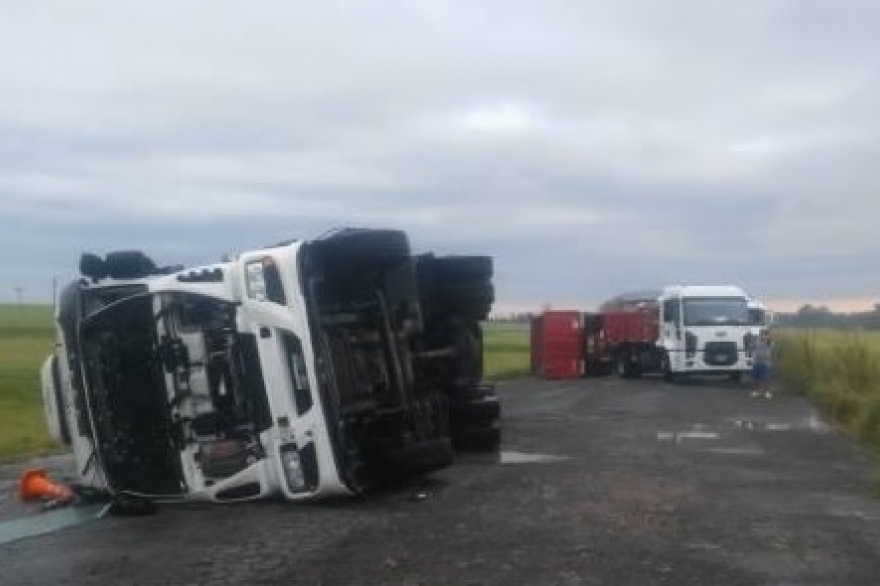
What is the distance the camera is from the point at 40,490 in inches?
455

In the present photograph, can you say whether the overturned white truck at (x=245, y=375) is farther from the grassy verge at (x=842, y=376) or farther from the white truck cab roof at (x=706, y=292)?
the white truck cab roof at (x=706, y=292)

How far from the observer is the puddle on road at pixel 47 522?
Result: 961 cm

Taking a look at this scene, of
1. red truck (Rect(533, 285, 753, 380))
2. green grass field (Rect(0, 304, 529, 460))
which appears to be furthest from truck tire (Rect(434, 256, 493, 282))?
red truck (Rect(533, 285, 753, 380))

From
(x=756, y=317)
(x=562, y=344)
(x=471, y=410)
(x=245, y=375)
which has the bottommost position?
(x=471, y=410)

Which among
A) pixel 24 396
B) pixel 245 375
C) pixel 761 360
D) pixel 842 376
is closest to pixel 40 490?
pixel 245 375

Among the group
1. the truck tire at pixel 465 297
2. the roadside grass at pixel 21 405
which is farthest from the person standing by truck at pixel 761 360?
the truck tire at pixel 465 297

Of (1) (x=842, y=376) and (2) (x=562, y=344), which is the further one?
(2) (x=562, y=344)

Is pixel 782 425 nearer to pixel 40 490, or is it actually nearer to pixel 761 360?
pixel 40 490

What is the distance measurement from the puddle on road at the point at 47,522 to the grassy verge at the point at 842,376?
8.98 m

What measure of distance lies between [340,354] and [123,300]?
1904mm

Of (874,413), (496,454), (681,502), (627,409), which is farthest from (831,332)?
(681,502)

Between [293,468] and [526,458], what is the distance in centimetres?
442

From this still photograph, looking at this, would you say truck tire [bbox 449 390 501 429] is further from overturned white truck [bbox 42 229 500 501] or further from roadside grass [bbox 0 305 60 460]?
roadside grass [bbox 0 305 60 460]

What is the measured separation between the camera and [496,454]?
47.8 ft
